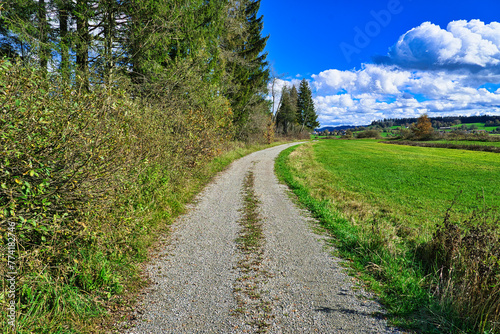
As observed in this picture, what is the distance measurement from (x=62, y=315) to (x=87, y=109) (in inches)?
106

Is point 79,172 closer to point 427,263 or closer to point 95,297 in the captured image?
point 95,297

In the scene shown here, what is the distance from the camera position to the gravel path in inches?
123

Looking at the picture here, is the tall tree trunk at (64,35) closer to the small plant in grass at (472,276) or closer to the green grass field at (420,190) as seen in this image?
the small plant in grass at (472,276)

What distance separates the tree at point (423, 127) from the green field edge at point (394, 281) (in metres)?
87.1

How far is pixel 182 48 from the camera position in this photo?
12.6 metres

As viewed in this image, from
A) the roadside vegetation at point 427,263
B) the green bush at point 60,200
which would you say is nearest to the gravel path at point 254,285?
the roadside vegetation at point 427,263

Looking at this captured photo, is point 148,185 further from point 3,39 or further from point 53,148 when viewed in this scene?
point 3,39

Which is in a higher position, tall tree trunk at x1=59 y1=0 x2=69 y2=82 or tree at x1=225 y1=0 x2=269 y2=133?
tree at x1=225 y1=0 x2=269 y2=133

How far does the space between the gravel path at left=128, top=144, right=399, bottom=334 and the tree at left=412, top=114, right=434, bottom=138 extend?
88.4 metres

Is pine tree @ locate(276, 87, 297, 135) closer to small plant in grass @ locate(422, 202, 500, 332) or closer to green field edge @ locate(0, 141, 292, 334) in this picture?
small plant in grass @ locate(422, 202, 500, 332)

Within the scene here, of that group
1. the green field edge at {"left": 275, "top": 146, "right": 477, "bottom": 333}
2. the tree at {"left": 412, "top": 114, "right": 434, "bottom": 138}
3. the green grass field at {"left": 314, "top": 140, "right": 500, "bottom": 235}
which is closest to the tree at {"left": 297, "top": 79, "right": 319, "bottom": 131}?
the tree at {"left": 412, "top": 114, "right": 434, "bottom": 138}

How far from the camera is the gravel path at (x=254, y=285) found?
3129 millimetres

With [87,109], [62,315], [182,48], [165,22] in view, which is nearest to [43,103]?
[87,109]

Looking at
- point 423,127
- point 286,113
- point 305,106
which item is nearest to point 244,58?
point 286,113
